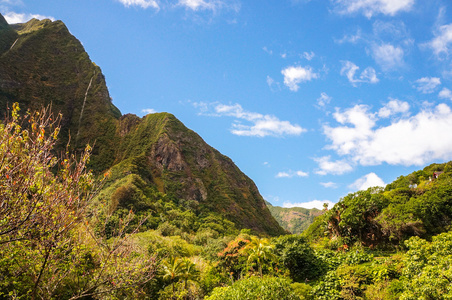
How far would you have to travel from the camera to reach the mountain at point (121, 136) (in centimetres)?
9014

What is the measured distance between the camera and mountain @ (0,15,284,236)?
296 ft

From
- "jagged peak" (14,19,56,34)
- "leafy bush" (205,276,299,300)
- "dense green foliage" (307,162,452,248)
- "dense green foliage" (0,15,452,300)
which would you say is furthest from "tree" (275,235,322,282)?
"jagged peak" (14,19,56,34)

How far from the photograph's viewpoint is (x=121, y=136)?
366 ft

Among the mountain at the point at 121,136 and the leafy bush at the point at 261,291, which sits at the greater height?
the mountain at the point at 121,136

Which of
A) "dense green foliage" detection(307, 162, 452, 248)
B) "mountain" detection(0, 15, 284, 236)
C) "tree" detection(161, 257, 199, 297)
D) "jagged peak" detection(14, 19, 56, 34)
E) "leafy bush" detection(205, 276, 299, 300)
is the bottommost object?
"tree" detection(161, 257, 199, 297)

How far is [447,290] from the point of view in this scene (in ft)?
35.8

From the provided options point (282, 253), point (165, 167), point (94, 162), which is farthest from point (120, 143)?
point (282, 253)

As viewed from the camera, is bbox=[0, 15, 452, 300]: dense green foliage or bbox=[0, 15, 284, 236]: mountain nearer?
bbox=[0, 15, 452, 300]: dense green foliage

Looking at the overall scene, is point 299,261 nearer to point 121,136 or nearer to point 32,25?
point 121,136

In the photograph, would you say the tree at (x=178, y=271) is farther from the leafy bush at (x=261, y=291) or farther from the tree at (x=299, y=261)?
the leafy bush at (x=261, y=291)

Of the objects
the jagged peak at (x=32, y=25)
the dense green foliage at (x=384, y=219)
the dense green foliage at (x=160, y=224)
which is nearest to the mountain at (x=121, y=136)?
the dense green foliage at (x=160, y=224)

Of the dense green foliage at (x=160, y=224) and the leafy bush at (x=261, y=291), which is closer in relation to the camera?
the dense green foliage at (x=160, y=224)

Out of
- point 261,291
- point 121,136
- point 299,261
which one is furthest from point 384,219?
point 121,136

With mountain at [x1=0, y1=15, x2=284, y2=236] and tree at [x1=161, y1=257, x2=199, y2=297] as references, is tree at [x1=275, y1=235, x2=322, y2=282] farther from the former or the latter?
mountain at [x1=0, y1=15, x2=284, y2=236]
